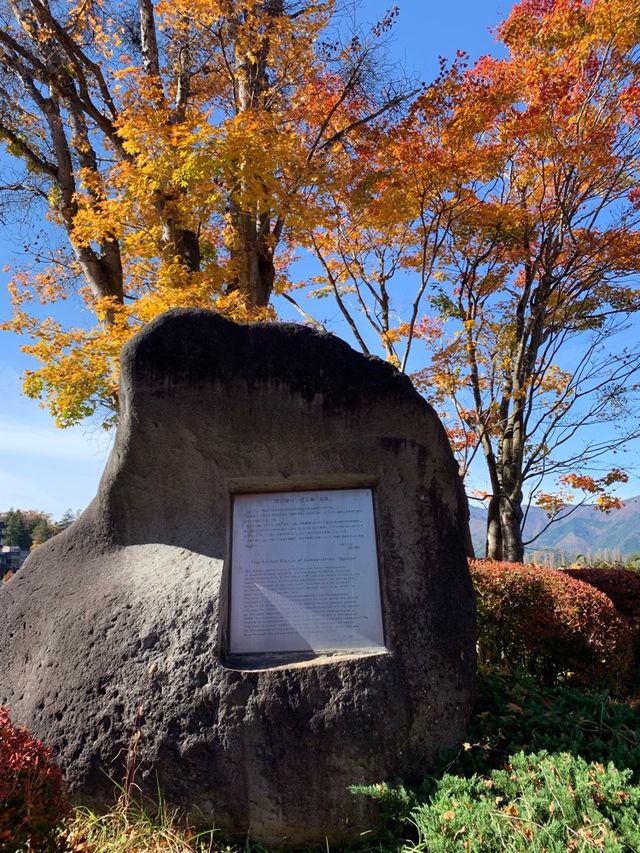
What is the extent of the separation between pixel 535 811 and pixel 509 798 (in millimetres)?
246

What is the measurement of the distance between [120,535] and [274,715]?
1.56 m

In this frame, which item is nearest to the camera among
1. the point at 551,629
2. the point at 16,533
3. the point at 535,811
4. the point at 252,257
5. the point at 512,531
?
the point at 535,811

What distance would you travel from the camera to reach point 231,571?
3.52 m

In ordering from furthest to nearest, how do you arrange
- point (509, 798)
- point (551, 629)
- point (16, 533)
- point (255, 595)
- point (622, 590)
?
point (16, 533) < point (622, 590) < point (551, 629) < point (255, 595) < point (509, 798)

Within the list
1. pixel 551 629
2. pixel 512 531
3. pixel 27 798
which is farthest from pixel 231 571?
pixel 512 531

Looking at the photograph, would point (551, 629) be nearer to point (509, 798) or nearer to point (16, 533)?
point (509, 798)

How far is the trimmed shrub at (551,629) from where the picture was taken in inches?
188

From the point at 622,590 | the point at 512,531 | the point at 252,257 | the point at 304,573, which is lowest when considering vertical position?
the point at 622,590

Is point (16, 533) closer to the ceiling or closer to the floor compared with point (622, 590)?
closer to the ceiling

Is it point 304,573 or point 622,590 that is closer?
point 304,573

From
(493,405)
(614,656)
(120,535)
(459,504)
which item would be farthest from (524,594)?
(493,405)

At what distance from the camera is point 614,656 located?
15.7ft

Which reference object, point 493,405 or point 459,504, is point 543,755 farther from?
point 493,405

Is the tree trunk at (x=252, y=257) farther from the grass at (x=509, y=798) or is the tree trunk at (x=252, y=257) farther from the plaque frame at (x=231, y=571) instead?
the grass at (x=509, y=798)
